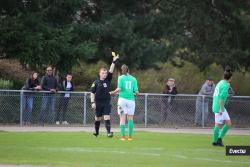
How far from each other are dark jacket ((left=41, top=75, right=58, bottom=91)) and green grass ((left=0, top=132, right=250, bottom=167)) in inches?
198

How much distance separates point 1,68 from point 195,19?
8865 millimetres

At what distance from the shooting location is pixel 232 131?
92.5 ft

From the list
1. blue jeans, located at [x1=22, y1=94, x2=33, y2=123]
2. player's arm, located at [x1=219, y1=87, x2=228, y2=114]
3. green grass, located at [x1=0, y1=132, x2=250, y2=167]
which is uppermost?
player's arm, located at [x1=219, y1=87, x2=228, y2=114]

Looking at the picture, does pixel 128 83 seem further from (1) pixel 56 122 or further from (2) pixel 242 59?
(2) pixel 242 59

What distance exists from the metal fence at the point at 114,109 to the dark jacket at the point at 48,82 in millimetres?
275

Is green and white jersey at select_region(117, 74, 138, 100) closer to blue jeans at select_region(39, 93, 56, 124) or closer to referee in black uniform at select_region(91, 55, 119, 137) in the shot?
referee in black uniform at select_region(91, 55, 119, 137)

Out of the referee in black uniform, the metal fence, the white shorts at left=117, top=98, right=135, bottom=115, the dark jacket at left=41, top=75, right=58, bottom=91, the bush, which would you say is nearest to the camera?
the white shorts at left=117, top=98, right=135, bottom=115

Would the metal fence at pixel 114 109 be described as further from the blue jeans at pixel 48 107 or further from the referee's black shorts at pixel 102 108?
the referee's black shorts at pixel 102 108

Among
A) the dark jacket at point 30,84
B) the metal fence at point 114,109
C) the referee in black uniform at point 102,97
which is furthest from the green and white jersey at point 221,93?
the dark jacket at point 30,84

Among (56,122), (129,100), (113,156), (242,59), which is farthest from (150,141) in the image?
(242,59)

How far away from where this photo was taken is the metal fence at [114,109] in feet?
94.5

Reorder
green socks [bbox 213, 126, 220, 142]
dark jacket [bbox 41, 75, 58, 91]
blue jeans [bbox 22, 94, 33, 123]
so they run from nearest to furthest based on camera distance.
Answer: green socks [bbox 213, 126, 220, 142], blue jeans [bbox 22, 94, 33, 123], dark jacket [bbox 41, 75, 58, 91]

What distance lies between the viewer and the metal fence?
28797mm

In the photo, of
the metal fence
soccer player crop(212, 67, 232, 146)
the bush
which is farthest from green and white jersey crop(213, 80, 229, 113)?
the bush
